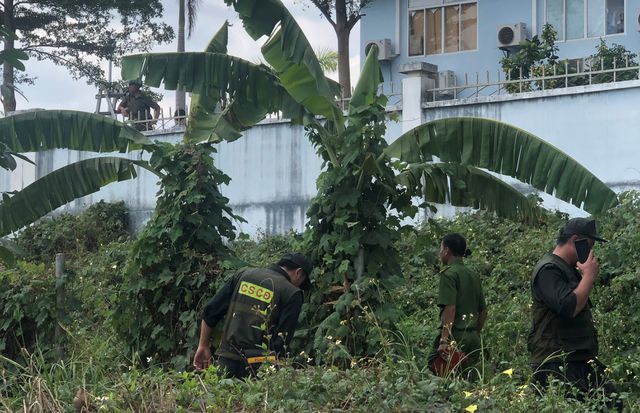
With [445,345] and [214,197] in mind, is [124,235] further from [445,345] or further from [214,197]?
[445,345]

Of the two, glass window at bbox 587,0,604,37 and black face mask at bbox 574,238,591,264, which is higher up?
glass window at bbox 587,0,604,37

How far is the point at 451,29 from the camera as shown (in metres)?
23.3

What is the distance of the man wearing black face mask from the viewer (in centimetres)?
659

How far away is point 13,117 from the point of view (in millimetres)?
10828

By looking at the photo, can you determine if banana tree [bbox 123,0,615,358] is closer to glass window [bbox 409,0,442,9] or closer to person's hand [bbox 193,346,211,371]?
person's hand [bbox 193,346,211,371]

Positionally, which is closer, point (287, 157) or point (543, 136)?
point (543, 136)

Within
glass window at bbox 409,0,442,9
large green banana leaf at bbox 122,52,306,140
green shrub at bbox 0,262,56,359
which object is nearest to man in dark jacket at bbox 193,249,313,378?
green shrub at bbox 0,262,56,359

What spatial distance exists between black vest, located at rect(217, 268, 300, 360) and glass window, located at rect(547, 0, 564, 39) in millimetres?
15728

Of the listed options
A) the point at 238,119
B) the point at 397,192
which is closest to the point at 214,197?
the point at 238,119

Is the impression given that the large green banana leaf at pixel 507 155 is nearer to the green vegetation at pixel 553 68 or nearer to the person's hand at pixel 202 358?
the person's hand at pixel 202 358

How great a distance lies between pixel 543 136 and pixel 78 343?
7.51 meters

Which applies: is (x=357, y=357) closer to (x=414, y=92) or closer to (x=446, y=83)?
(x=414, y=92)

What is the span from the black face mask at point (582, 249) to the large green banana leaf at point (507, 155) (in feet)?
8.23

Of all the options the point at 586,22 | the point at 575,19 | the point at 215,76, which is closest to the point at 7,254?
the point at 215,76
